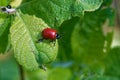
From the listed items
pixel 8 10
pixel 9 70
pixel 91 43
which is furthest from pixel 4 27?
pixel 9 70

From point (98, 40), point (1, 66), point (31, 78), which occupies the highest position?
point (98, 40)

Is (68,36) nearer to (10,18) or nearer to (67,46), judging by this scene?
(67,46)

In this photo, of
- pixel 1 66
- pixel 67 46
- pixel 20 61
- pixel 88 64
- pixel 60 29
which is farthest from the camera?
pixel 1 66

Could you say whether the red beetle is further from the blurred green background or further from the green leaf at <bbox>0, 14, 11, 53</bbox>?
the blurred green background

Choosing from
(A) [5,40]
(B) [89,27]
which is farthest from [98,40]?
(A) [5,40]

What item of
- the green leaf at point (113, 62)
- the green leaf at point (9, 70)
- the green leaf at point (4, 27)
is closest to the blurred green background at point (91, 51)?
the green leaf at point (113, 62)
